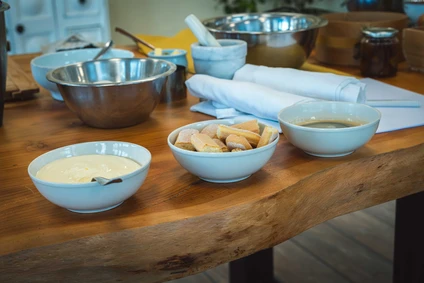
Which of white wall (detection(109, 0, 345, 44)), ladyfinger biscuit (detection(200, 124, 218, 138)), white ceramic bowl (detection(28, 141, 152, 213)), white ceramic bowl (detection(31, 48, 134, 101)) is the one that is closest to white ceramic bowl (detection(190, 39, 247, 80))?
white ceramic bowl (detection(31, 48, 134, 101))

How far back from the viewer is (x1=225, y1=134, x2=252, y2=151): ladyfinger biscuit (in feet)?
2.83

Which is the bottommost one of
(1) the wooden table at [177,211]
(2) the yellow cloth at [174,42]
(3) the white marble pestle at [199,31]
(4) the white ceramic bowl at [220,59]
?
(1) the wooden table at [177,211]

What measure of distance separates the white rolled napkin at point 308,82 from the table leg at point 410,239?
0.38 m

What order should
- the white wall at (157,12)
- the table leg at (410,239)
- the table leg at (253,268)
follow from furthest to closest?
the white wall at (157,12) < the table leg at (253,268) < the table leg at (410,239)

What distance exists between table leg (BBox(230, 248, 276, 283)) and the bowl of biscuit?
2.96ft

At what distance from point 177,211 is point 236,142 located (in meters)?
0.14

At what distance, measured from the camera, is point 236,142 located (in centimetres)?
86

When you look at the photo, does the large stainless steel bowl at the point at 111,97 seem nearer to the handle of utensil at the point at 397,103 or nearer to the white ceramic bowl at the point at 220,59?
the white ceramic bowl at the point at 220,59

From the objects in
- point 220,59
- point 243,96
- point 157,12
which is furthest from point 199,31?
point 157,12

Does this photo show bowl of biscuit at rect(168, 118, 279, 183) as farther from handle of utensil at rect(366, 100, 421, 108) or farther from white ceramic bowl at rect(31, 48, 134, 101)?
white ceramic bowl at rect(31, 48, 134, 101)

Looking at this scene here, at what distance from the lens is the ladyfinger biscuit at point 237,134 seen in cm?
90

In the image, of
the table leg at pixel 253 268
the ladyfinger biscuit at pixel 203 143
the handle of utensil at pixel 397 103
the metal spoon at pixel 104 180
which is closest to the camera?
the metal spoon at pixel 104 180

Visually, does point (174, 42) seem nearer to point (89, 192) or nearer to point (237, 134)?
point (237, 134)

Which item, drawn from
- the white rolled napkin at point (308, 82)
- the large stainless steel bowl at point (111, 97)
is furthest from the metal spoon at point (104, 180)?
the white rolled napkin at point (308, 82)
